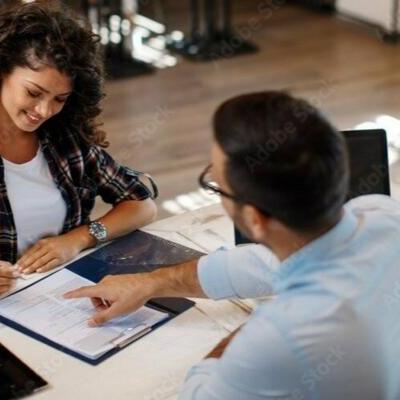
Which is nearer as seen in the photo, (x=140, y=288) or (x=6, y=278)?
(x=140, y=288)

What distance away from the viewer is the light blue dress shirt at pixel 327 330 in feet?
3.76

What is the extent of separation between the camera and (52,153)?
2.04 m

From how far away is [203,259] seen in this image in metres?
1.64

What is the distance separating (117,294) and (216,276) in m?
0.20

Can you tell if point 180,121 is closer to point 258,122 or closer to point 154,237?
point 154,237

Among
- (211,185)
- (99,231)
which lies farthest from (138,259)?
(211,185)

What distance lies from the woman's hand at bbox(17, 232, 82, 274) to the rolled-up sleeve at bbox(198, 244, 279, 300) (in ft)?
1.32

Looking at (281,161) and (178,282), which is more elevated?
(281,161)

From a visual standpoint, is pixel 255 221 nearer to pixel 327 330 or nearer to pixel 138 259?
pixel 327 330

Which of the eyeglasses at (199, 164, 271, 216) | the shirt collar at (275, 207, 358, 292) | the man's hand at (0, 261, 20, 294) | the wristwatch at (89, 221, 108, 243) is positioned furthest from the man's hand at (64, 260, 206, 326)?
the shirt collar at (275, 207, 358, 292)

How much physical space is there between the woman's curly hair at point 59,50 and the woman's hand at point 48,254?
0.30 meters

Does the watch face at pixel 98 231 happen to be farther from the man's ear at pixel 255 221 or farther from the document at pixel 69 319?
the man's ear at pixel 255 221

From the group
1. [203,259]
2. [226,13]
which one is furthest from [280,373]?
[226,13]

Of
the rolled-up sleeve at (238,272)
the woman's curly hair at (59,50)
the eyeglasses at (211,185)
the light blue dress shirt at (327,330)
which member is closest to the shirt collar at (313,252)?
the light blue dress shirt at (327,330)
